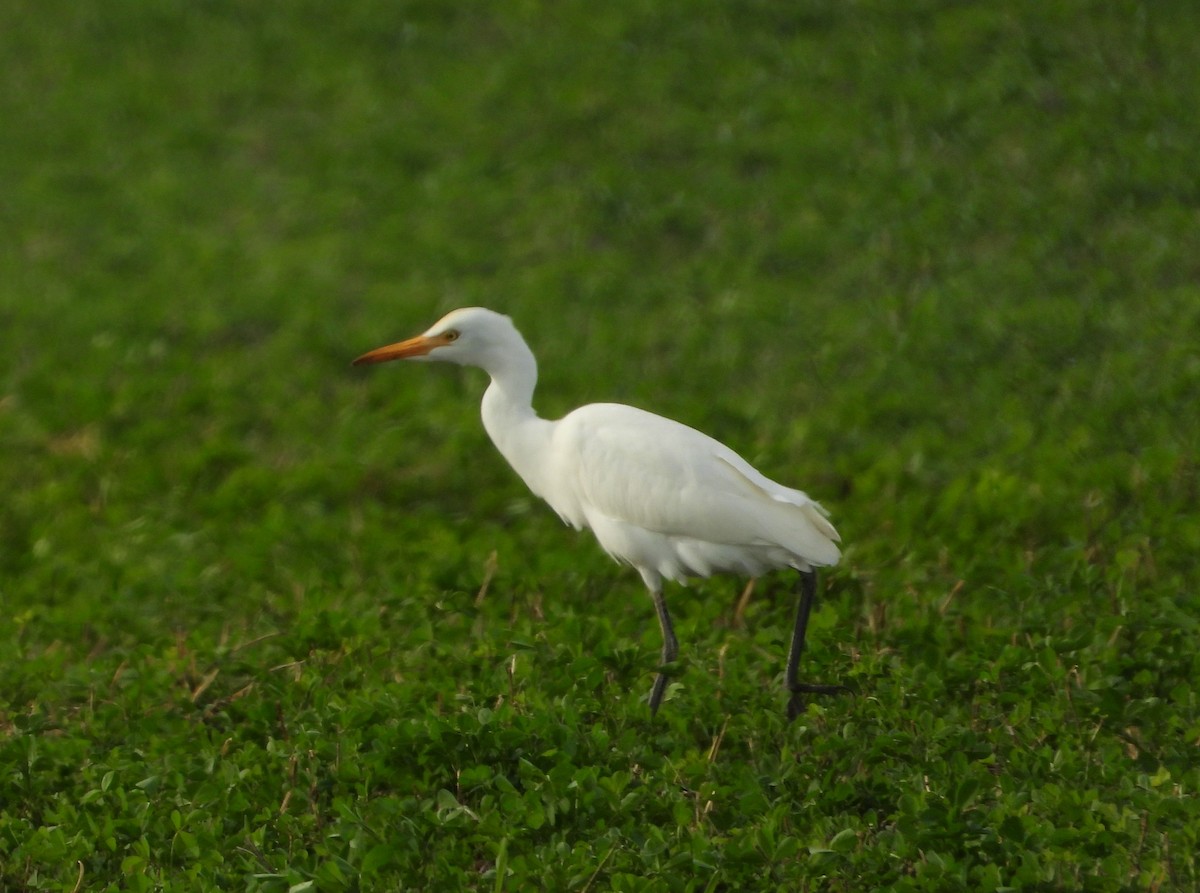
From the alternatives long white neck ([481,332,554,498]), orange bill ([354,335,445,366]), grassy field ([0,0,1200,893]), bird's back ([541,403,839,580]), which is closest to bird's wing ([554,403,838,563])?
bird's back ([541,403,839,580])

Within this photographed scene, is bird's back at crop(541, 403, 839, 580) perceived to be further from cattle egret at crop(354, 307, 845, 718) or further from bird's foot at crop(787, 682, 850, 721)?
bird's foot at crop(787, 682, 850, 721)

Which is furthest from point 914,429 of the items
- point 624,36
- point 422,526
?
point 624,36

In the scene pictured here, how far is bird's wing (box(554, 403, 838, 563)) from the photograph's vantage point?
441 centimetres

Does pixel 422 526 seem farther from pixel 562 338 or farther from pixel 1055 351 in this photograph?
pixel 1055 351

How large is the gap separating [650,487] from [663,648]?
50 centimetres

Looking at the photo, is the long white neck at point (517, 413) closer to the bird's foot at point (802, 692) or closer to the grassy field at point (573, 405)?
the grassy field at point (573, 405)

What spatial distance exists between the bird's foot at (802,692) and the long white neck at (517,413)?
104 centimetres

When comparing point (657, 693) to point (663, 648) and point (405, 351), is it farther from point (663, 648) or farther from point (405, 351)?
point (405, 351)

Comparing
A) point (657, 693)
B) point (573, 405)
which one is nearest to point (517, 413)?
point (657, 693)

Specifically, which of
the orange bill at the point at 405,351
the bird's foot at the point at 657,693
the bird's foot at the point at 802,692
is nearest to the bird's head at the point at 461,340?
the orange bill at the point at 405,351

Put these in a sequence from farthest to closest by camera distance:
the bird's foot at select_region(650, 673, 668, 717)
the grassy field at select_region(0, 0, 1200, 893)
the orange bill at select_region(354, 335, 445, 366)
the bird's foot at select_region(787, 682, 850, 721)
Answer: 1. the orange bill at select_region(354, 335, 445, 366)
2. the bird's foot at select_region(650, 673, 668, 717)
3. the bird's foot at select_region(787, 682, 850, 721)
4. the grassy field at select_region(0, 0, 1200, 893)

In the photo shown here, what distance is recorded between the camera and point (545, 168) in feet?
31.6

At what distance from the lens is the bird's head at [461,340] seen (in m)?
4.73

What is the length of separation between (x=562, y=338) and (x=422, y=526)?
1930 mm
